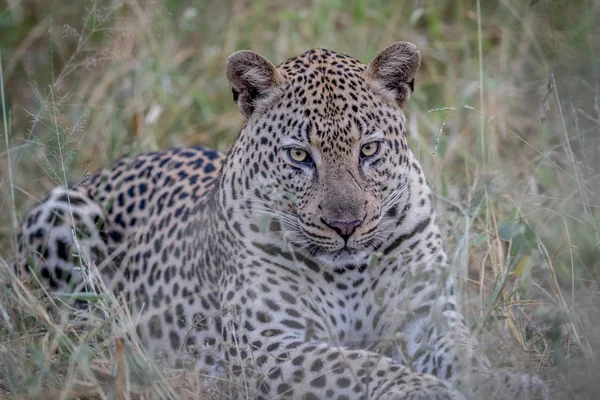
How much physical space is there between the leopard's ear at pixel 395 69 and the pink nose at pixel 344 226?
2.89ft

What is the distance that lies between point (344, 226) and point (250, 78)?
1088 mm

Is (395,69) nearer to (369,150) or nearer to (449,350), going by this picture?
(369,150)

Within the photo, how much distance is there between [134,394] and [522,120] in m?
6.05

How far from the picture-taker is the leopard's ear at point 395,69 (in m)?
5.86

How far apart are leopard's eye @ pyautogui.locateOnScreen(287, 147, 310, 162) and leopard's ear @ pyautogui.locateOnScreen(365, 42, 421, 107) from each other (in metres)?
0.60

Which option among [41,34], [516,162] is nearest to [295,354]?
[516,162]

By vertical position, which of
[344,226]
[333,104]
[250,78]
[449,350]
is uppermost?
[250,78]

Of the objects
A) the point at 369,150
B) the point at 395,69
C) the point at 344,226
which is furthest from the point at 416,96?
the point at 344,226

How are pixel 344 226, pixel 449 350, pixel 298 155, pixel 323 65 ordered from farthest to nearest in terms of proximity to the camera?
pixel 323 65 → pixel 298 155 → pixel 449 350 → pixel 344 226

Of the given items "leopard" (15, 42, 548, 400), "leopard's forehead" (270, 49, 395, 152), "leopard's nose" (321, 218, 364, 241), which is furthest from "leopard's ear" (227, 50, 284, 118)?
"leopard's nose" (321, 218, 364, 241)

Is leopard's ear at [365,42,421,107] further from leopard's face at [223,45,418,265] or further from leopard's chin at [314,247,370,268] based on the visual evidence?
leopard's chin at [314,247,370,268]

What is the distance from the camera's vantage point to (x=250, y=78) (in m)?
5.90

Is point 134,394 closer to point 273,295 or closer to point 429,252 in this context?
point 273,295

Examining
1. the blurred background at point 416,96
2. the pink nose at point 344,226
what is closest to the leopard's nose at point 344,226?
the pink nose at point 344,226
